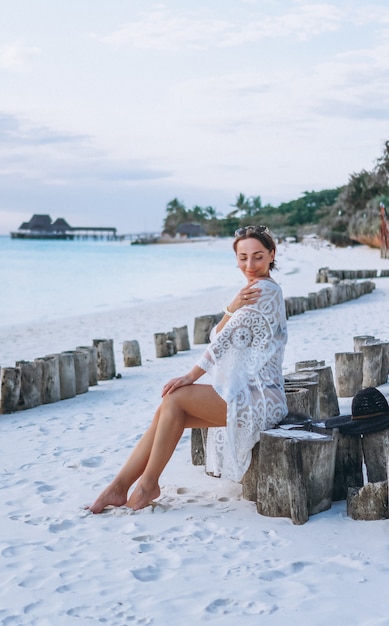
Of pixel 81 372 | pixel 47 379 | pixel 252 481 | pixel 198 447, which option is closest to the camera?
pixel 252 481

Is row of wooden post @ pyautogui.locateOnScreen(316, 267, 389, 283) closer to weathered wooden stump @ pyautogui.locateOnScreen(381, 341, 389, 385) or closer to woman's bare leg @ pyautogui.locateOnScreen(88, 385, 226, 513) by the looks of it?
weathered wooden stump @ pyautogui.locateOnScreen(381, 341, 389, 385)

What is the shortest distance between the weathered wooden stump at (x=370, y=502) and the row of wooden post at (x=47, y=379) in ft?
12.8

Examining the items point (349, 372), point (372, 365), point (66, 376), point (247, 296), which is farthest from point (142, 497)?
point (66, 376)

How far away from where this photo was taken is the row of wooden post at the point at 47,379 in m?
6.87

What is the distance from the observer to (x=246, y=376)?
397cm

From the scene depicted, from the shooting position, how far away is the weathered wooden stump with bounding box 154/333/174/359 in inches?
393

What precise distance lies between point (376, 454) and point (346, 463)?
176 mm

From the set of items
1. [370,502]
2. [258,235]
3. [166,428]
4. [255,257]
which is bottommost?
[370,502]

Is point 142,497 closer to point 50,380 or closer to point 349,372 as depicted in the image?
point 349,372

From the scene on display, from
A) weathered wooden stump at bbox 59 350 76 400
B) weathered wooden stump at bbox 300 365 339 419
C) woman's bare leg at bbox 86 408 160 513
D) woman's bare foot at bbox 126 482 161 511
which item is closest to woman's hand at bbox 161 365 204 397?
woman's bare leg at bbox 86 408 160 513

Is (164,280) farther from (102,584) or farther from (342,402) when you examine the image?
(102,584)

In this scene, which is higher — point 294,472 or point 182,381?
point 182,381

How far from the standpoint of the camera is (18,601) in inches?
119

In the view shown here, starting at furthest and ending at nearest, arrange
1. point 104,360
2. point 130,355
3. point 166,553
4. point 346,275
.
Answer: point 346,275 < point 130,355 < point 104,360 < point 166,553
